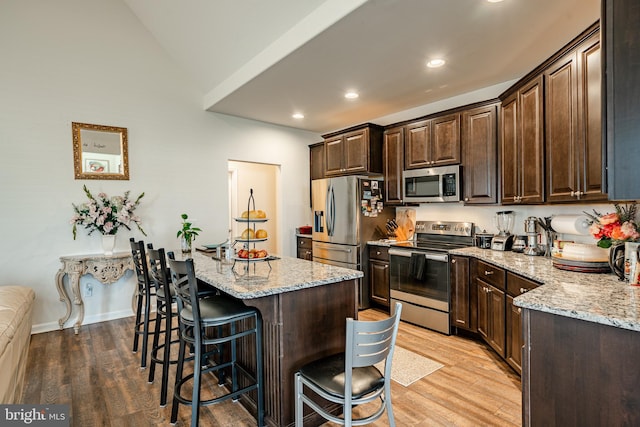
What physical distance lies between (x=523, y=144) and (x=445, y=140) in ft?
3.43

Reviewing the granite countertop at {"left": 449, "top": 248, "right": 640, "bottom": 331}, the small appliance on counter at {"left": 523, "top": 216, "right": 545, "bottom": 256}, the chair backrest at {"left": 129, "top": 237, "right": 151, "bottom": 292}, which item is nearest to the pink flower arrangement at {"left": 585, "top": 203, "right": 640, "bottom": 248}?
the granite countertop at {"left": 449, "top": 248, "right": 640, "bottom": 331}

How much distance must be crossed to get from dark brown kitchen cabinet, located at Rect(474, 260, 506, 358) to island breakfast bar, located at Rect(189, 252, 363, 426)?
141cm

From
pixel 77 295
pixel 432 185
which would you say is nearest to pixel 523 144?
pixel 432 185

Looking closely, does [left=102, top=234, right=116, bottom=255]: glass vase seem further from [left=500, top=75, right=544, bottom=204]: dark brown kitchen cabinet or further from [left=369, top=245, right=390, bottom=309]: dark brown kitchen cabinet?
[left=500, top=75, right=544, bottom=204]: dark brown kitchen cabinet

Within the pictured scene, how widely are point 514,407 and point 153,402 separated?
253cm

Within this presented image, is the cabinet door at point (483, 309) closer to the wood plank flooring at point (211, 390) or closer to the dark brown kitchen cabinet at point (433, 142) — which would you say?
the wood plank flooring at point (211, 390)

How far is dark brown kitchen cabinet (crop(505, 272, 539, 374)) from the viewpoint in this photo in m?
2.41

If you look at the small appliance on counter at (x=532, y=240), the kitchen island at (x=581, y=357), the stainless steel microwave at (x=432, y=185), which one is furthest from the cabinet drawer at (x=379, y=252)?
the kitchen island at (x=581, y=357)

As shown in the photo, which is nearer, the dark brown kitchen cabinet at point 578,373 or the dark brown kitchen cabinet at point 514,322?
the dark brown kitchen cabinet at point 578,373

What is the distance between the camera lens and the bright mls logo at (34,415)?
1601mm

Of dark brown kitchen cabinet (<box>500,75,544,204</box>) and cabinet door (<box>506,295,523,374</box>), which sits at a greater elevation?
dark brown kitchen cabinet (<box>500,75,544,204</box>)

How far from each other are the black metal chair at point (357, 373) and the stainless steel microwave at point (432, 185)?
103 inches

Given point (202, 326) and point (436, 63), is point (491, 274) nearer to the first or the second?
point (436, 63)

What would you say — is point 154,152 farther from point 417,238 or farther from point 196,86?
point 417,238
